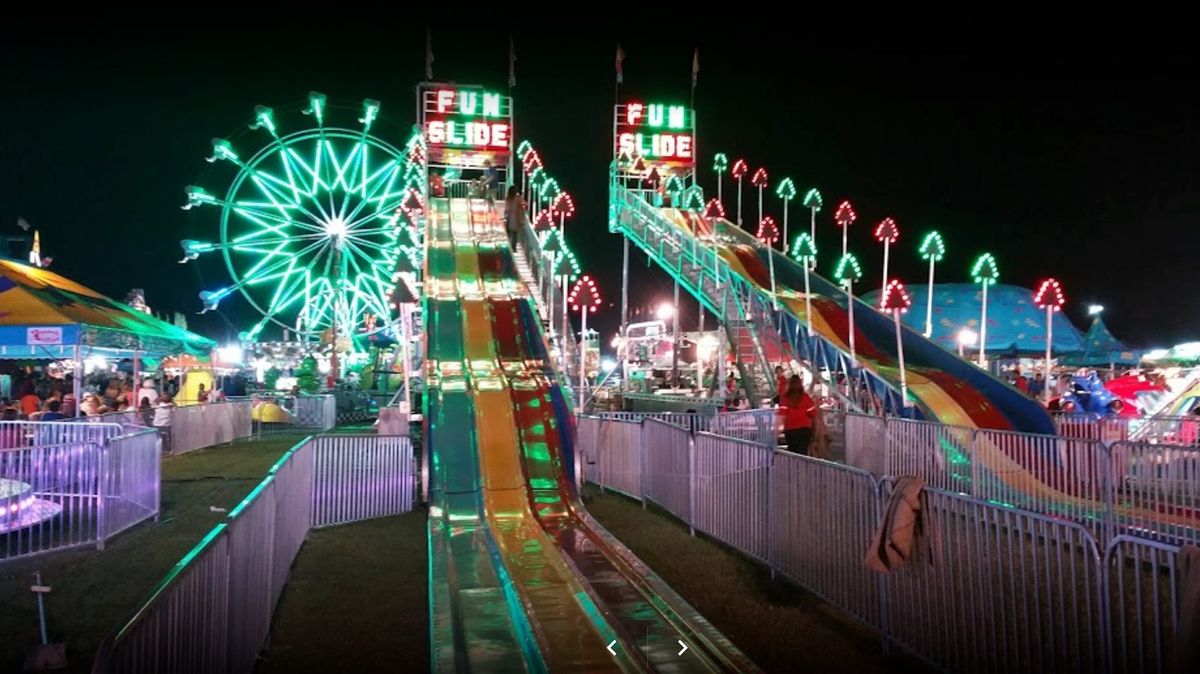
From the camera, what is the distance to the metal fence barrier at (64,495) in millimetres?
10977

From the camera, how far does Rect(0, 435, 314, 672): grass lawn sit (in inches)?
312

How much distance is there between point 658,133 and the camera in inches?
1823

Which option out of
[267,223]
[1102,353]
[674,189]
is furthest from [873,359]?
[267,223]

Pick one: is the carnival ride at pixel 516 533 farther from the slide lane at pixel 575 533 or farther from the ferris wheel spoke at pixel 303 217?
the ferris wheel spoke at pixel 303 217

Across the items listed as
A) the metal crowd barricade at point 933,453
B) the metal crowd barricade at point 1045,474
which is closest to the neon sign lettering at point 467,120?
the metal crowd barricade at point 933,453

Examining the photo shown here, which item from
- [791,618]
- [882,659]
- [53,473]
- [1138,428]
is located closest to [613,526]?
[791,618]

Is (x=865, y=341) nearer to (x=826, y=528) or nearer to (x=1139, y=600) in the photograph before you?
(x=826, y=528)

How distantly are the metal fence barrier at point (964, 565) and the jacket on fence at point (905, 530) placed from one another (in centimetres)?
6

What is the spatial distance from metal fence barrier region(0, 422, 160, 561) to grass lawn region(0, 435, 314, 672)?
0.86ft

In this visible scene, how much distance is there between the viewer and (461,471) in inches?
572

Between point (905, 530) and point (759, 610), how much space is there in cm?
220

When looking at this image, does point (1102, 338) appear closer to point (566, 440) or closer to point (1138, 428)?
point (1138, 428)

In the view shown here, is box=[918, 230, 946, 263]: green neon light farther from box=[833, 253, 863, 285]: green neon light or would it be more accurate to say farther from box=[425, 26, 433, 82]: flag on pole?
box=[425, 26, 433, 82]: flag on pole

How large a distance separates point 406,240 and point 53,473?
28.9 meters
